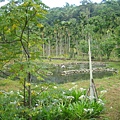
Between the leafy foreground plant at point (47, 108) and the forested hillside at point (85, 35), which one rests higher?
the forested hillside at point (85, 35)

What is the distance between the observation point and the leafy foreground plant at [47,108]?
17.4ft

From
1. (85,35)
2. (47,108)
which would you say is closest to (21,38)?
(47,108)

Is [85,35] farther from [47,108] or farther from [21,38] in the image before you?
[21,38]

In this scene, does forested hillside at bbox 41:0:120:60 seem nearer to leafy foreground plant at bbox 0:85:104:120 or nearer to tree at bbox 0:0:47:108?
leafy foreground plant at bbox 0:85:104:120

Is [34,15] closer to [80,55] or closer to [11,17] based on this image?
[11,17]

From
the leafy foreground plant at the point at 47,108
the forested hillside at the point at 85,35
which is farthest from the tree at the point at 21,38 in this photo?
the forested hillside at the point at 85,35

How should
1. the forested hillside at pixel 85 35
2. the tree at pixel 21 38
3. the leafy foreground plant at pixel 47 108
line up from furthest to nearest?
the forested hillside at pixel 85 35 < the leafy foreground plant at pixel 47 108 < the tree at pixel 21 38

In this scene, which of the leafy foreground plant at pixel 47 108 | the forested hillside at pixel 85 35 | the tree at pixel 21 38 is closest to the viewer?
the tree at pixel 21 38

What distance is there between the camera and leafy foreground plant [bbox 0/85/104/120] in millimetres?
5301

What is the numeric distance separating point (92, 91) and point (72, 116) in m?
1.32

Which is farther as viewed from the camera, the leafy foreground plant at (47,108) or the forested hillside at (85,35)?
the forested hillside at (85,35)

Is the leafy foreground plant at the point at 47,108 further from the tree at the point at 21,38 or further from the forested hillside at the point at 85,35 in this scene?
the forested hillside at the point at 85,35

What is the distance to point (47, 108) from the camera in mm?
6086

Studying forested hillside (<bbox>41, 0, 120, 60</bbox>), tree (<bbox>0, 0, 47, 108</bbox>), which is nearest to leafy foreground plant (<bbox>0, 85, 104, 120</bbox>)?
tree (<bbox>0, 0, 47, 108</bbox>)
